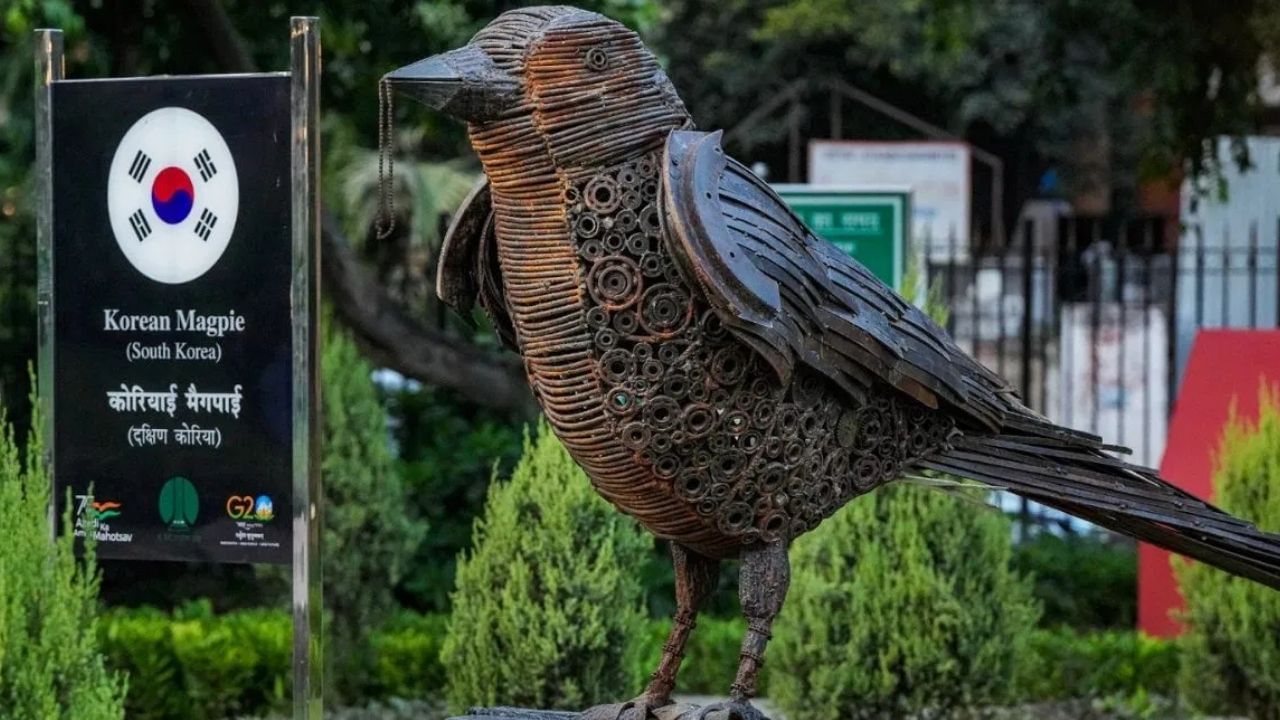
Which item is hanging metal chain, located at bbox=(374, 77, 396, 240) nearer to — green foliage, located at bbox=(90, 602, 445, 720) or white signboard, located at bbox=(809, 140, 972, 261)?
green foliage, located at bbox=(90, 602, 445, 720)

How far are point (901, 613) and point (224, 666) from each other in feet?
9.28

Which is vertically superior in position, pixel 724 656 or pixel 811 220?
pixel 811 220

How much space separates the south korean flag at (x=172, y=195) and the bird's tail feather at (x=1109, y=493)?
2.18m

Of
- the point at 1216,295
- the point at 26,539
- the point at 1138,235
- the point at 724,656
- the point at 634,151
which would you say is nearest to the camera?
the point at 634,151

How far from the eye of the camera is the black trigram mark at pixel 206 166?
17.3 ft

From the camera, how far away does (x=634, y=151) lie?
13.4 feet

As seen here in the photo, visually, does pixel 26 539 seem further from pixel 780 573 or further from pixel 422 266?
pixel 422 266

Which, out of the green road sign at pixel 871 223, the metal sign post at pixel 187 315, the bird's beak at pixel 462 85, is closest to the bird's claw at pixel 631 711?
the metal sign post at pixel 187 315

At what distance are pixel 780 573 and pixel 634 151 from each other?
103cm

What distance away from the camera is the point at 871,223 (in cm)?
844

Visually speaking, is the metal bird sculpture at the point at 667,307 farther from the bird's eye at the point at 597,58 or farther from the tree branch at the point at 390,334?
the tree branch at the point at 390,334

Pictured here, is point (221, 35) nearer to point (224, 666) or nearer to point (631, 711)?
point (224, 666)

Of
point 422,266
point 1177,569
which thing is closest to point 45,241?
point 1177,569

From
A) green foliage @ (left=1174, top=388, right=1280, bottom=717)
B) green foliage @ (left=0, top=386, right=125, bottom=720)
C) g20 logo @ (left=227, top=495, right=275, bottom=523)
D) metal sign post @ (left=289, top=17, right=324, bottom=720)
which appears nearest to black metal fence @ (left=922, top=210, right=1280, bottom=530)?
green foliage @ (left=1174, top=388, right=1280, bottom=717)
